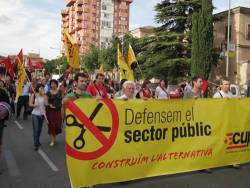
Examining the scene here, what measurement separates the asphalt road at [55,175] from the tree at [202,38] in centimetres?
3292

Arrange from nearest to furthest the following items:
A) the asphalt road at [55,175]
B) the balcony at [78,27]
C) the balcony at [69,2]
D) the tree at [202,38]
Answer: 1. the asphalt road at [55,175]
2. the tree at [202,38]
3. the balcony at [78,27]
4. the balcony at [69,2]

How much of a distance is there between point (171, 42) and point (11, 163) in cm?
3584

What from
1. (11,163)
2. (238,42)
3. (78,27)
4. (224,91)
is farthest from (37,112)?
(78,27)

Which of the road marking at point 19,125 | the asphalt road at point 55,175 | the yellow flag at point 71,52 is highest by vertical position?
the yellow flag at point 71,52

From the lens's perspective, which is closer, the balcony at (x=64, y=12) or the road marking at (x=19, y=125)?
the road marking at (x=19, y=125)

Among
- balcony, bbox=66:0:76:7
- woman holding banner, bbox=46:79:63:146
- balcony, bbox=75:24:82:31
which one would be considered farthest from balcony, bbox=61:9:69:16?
woman holding banner, bbox=46:79:63:146

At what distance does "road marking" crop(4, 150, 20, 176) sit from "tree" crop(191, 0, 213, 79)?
3323 centimetres

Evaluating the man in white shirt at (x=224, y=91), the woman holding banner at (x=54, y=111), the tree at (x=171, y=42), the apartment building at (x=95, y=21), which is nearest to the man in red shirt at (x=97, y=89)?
the woman holding banner at (x=54, y=111)

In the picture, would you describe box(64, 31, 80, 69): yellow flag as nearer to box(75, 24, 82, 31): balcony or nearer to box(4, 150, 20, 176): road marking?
box(4, 150, 20, 176): road marking

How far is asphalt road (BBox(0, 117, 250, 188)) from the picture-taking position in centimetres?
691

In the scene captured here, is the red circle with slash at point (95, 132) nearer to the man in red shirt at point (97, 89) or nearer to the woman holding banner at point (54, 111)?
the man in red shirt at point (97, 89)

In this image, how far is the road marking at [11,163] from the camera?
7898 millimetres

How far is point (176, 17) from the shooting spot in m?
44.5

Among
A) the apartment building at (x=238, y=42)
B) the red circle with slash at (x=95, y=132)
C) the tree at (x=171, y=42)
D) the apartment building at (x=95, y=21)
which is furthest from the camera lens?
the apartment building at (x=95, y=21)
